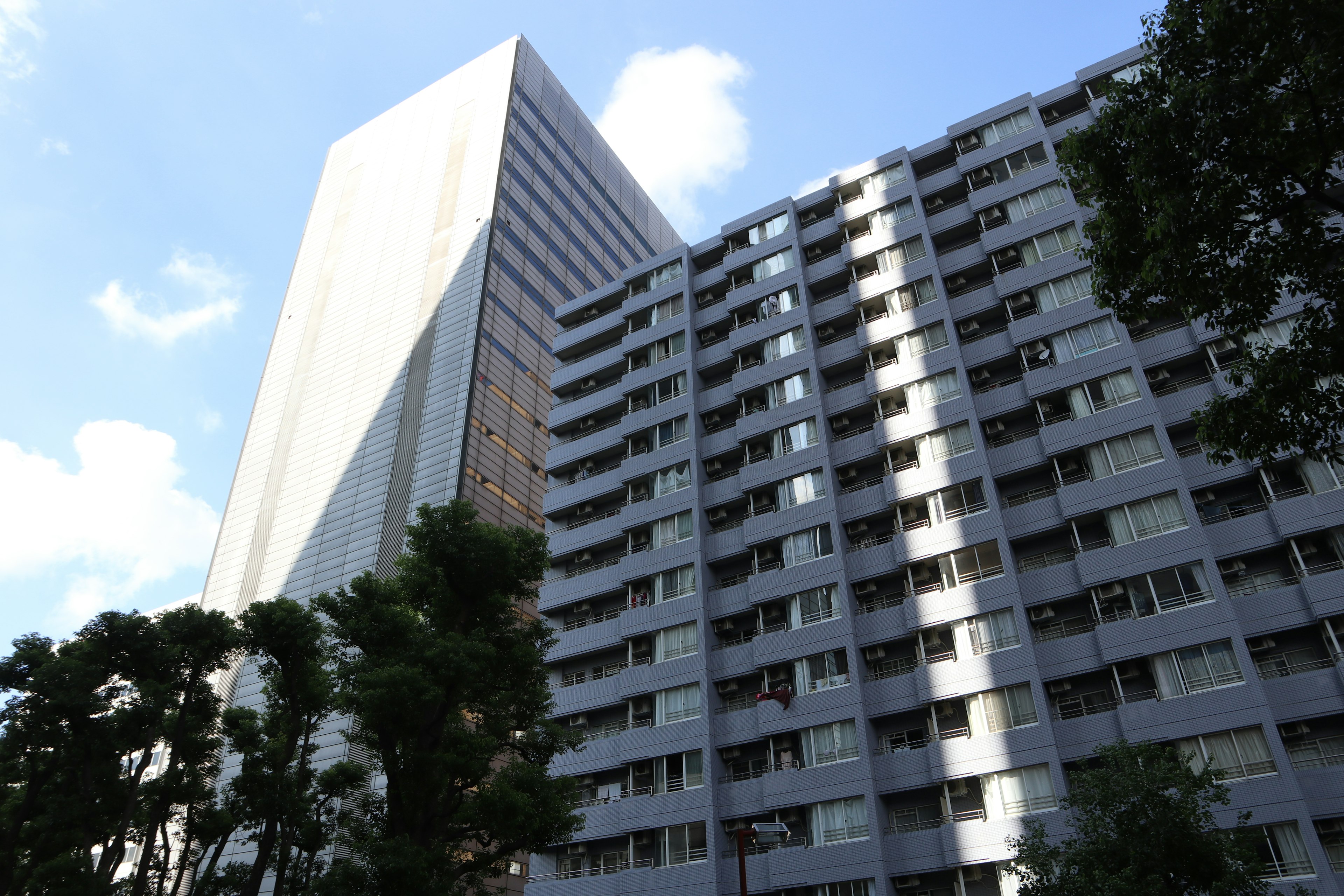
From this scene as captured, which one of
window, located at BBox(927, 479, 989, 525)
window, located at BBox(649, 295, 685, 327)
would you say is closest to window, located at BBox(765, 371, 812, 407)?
window, located at BBox(927, 479, 989, 525)

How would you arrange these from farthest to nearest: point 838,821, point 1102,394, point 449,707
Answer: point 1102,394, point 838,821, point 449,707

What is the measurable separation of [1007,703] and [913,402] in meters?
13.9

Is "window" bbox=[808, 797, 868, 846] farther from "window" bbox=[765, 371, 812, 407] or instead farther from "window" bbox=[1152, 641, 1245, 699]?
"window" bbox=[765, 371, 812, 407]

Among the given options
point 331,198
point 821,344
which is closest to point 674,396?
point 821,344

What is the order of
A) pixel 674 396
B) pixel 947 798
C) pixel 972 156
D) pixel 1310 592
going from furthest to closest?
pixel 674 396 → pixel 972 156 → pixel 947 798 → pixel 1310 592

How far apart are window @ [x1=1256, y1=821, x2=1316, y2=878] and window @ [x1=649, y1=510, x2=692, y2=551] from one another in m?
24.5

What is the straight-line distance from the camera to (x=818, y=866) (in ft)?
103

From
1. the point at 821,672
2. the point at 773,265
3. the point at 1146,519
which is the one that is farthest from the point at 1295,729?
the point at 773,265

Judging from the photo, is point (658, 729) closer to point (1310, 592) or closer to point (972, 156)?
point (1310, 592)

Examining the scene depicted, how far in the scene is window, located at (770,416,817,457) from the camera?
41125mm

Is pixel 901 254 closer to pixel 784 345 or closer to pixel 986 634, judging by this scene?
pixel 784 345

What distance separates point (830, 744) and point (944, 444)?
13662 mm

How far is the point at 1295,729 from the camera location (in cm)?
2717

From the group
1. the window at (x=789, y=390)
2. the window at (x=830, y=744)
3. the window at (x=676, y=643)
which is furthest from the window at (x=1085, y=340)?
the window at (x=676, y=643)
